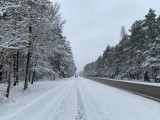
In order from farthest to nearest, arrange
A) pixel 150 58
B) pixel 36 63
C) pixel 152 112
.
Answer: pixel 150 58
pixel 36 63
pixel 152 112

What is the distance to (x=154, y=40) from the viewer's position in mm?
48312

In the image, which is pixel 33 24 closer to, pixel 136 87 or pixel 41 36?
pixel 41 36

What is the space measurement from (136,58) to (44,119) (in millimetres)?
51586

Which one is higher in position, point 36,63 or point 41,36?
point 41,36

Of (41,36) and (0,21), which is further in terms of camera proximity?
(41,36)

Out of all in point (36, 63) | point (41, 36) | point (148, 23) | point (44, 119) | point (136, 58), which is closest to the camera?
point (44, 119)

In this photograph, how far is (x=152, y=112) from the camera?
11945 millimetres

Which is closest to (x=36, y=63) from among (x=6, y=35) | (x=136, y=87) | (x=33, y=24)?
(x=33, y=24)

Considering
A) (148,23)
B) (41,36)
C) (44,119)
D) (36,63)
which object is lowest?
(44,119)

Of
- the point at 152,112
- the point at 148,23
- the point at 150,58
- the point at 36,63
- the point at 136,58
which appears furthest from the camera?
the point at 136,58

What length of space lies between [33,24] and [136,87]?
12.3 meters

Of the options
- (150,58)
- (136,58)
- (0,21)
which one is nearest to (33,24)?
(0,21)

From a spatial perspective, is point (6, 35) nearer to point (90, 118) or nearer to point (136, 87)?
point (90, 118)

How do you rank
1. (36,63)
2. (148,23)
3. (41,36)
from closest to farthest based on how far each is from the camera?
(41,36)
(36,63)
(148,23)
